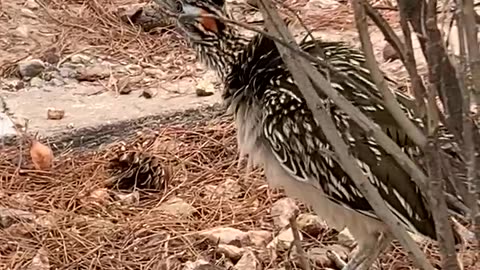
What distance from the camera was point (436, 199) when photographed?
5.96 ft

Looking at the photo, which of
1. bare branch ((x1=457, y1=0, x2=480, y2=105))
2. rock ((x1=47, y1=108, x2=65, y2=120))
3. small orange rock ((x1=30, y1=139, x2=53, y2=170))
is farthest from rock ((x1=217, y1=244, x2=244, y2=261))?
bare branch ((x1=457, y1=0, x2=480, y2=105))

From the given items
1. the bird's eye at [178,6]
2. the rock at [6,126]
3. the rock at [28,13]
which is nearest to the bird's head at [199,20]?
the bird's eye at [178,6]

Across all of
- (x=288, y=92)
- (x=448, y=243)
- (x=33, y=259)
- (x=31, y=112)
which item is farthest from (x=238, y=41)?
(x=448, y=243)

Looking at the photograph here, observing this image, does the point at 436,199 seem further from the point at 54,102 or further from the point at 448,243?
the point at 54,102

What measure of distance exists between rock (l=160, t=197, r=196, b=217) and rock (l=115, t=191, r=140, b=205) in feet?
0.35

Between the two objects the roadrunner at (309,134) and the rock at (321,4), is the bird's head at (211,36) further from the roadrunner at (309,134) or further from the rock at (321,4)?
the rock at (321,4)

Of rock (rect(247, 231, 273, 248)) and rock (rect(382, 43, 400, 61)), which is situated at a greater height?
rock (rect(382, 43, 400, 61))

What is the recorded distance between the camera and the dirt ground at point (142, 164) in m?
3.80

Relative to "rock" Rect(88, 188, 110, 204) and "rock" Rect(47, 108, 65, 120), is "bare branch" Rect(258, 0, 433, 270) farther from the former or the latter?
"rock" Rect(47, 108, 65, 120)

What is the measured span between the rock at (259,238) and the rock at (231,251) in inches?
3.1

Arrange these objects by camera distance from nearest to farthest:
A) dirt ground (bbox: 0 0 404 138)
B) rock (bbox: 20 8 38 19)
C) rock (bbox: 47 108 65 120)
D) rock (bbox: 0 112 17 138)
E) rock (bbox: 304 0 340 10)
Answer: rock (bbox: 0 112 17 138)
rock (bbox: 47 108 65 120)
dirt ground (bbox: 0 0 404 138)
rock (bbox: 20 8 38 19)
rock (bbox: 304 0 340 10)

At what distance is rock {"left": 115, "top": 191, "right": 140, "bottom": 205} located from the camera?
13.7 feet

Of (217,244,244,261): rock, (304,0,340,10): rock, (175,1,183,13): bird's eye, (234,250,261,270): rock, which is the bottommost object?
(217,244,244,261): rock

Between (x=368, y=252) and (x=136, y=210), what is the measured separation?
972mm
